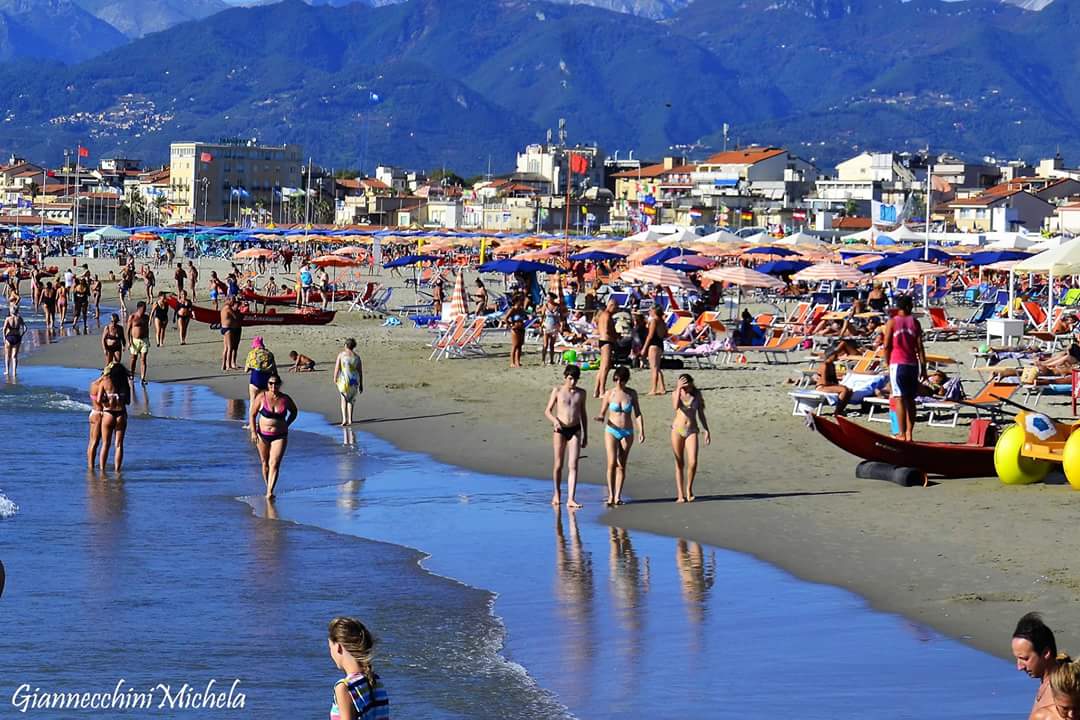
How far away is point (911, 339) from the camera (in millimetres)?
14969

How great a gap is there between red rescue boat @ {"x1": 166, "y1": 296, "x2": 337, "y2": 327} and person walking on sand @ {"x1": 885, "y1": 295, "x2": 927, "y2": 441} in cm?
2110

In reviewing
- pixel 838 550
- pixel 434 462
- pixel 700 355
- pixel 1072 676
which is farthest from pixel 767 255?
pixel 1072 676

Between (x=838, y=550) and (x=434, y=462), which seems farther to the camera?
(x=434, y=462)

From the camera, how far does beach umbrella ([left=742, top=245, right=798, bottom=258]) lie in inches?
1859

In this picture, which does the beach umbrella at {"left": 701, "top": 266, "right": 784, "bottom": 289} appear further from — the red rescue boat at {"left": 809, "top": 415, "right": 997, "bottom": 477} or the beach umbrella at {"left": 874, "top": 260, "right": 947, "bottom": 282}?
the red rescue boat at {"left": 809, "top": 415, "right": 997, "bottom": 477}

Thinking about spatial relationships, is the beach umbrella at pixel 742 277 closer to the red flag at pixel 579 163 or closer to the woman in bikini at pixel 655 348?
the woman in bikini at pixel 655 348

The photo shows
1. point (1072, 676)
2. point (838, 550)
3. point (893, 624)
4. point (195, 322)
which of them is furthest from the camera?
point (195, 322)

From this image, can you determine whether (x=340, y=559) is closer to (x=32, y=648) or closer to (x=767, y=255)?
(x=32, y=648)

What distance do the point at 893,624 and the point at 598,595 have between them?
180cm

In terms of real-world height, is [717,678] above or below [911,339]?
below

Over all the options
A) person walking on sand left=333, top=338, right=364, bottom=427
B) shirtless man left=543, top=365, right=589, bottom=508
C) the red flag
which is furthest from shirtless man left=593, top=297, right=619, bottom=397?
the red flag

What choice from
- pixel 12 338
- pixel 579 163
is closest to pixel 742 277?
pixel 12 338

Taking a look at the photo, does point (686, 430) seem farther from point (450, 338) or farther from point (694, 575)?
point (450, 338)

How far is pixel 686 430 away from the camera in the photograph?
521 inches
